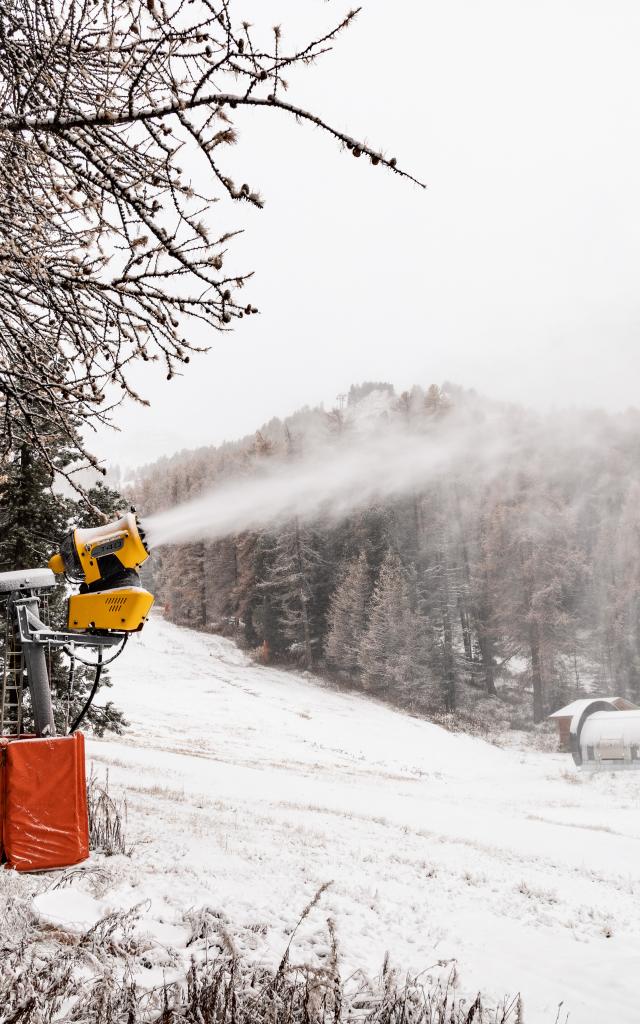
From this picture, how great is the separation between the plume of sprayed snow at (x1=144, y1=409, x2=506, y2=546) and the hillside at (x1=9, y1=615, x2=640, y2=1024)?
111 feet

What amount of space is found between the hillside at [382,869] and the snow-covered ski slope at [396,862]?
33 millimetres

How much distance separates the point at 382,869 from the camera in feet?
29.2

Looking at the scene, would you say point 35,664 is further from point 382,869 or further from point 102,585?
point 382,869

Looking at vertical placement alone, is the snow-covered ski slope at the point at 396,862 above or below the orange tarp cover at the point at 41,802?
below

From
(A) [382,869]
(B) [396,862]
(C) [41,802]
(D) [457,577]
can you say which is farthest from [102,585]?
(D) [457,577]

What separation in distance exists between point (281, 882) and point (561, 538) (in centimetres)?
5228

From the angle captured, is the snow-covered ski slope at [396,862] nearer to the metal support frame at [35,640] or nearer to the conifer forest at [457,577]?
the metal support frame at [35,640]

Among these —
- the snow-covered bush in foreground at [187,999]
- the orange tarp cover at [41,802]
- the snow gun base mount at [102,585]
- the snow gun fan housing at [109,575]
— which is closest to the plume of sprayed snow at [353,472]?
the orange tarp cover at [41,802]

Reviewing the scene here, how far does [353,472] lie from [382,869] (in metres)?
57.2

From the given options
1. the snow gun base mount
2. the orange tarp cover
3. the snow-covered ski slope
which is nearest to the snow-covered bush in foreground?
the snow-covered ski slope

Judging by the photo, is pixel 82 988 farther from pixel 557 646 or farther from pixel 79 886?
pixel 557 646

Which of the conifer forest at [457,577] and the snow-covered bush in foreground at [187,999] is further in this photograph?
the conifer forest at [457,577]

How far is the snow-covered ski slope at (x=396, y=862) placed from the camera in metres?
5.62

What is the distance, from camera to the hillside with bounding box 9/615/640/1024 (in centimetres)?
542
